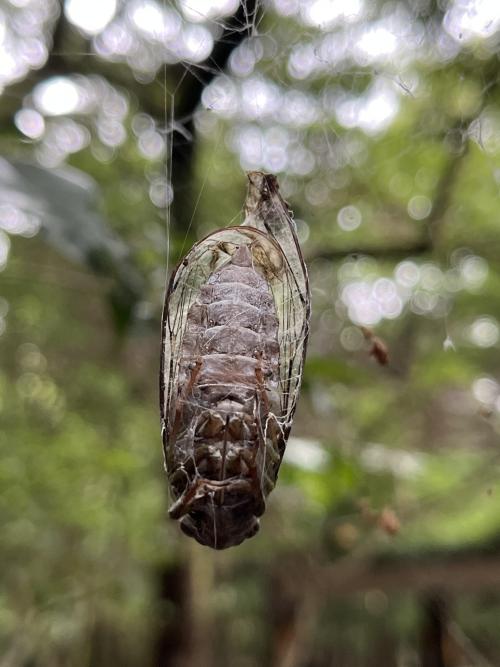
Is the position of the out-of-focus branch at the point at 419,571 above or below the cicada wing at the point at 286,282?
below

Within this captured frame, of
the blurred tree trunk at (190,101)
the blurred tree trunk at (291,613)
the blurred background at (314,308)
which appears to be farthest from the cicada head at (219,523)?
the blurred tree trunk at (291,613)

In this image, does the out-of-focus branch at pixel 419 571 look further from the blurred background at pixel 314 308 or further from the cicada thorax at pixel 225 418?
the cicada thorax at pixel 225 418

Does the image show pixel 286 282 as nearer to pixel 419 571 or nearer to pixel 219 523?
pixel 219 523

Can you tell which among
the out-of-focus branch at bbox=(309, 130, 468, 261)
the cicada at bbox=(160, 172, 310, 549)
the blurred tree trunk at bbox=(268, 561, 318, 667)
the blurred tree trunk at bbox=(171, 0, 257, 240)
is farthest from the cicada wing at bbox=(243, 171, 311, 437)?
the blurred tree trunk at bbox=(268, 561, 318, 667)

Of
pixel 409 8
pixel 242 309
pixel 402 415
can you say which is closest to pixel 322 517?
pixel 402 415

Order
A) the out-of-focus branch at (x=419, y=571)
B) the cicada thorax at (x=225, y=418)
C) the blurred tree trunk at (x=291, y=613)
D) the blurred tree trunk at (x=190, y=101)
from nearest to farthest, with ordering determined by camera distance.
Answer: the cicada thorax at (x=225, y=418), the blurred tree trunk at (x=190, y=101), the out-of-focus branch at (x=419, y=571), the blurred tree trunk at (x=291, y=613)

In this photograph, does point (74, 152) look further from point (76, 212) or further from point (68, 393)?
point (76, 212)

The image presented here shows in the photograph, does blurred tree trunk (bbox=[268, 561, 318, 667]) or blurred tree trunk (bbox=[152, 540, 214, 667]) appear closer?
blurred tree trunk (bbox=[152, 540, 214, 667])

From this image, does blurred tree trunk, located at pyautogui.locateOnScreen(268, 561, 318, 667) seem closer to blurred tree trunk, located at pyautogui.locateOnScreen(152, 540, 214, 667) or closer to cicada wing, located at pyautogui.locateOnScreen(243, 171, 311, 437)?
blurred tree trunk, located at pyautogui.locateOnScreen(152, 540, 214, 667)
